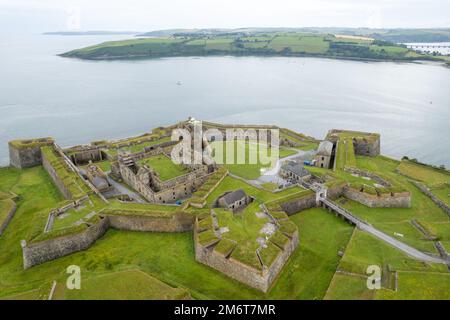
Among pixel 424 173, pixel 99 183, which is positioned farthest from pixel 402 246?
pixel 99 183

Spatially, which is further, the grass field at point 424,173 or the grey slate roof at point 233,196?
the grass field at point 424,173

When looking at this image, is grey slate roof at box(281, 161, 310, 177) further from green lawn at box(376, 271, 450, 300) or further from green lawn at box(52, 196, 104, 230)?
green lawn at box(52, 196, 104, 230)

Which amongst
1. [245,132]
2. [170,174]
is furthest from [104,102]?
[170,174]

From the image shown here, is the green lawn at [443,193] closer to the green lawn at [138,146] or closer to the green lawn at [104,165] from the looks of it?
the green lawn at [138,146]

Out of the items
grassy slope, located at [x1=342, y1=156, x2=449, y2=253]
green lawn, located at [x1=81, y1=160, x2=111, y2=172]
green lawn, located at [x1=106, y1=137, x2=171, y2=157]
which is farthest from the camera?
green lawn, located at [x1=106, y1=137, x2=171, y2=157]

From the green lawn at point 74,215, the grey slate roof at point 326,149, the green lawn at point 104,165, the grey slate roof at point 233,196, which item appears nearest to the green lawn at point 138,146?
the green lawn at point 104,165

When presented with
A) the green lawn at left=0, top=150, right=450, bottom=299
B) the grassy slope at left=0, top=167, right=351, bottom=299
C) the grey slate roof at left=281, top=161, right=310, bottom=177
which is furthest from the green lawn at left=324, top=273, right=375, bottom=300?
the grey slate roof at left=281, top=161, right=310, bottom=177

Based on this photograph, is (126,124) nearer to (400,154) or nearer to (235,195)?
(235,195)
